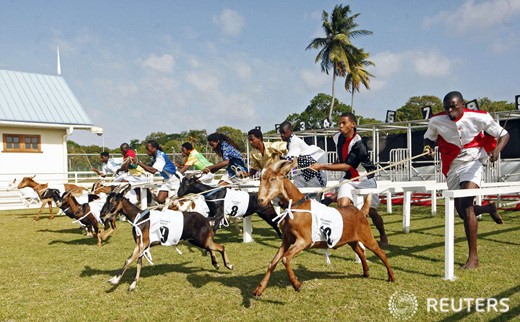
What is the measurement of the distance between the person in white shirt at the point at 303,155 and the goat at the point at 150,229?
2266 millimetres

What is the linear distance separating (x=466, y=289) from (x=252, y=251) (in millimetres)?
3856

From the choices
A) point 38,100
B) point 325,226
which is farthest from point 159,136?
point 325,226

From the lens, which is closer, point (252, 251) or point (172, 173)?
point (252, 251)

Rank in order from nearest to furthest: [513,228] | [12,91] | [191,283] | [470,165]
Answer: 1. [191,283]
2. [470,165]
3. [513,228]
4. [12,91]

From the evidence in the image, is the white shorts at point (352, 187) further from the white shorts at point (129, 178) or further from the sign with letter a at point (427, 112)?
the sign with letter a at point (427, 112)

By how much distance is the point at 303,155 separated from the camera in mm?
8203

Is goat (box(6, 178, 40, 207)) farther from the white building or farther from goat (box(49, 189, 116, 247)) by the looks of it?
goat (box(49, 189, 116, 247))

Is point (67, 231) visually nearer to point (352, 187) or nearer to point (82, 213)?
point (82, 213)

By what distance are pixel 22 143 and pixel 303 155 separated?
18224 mm

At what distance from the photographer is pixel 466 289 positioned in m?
5.15

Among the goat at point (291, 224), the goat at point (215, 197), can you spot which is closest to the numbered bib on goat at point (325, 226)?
the goat at point (291, 224)

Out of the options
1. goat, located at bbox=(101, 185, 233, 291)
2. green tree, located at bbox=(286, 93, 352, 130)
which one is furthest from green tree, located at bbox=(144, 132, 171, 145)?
goat, located at bbox=(101, 185, 233, 291)

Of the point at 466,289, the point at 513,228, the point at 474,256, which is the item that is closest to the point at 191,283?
the point at 466,289

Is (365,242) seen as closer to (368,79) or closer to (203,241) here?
(203,241)
